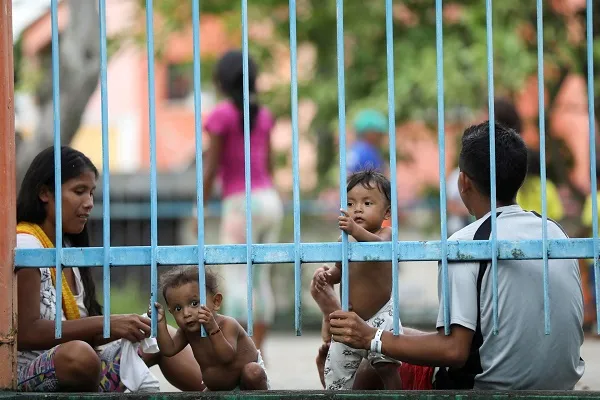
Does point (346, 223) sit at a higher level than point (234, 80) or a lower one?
lower

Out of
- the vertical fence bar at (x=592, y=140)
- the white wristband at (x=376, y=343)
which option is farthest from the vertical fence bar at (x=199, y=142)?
the vertical fence bar at (x=592, y=140)

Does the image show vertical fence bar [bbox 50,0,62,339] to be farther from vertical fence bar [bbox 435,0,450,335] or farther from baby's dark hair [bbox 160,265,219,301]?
vertical fence bar [bbox 435,0,450,335]

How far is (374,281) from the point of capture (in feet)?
14.1

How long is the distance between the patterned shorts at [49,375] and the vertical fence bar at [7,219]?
280 millimetres

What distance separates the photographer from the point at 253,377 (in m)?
4.04

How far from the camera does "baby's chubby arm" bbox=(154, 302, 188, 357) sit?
13.1ft

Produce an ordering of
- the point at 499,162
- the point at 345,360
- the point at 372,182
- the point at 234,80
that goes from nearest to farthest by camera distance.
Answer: the point at 499,162 < the point at 345,360 < the point at 372,182 < the point at 234,80

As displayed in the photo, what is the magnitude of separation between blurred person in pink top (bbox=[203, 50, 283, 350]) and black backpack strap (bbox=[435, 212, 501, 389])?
286cm

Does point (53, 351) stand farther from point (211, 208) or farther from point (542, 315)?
point (211, 208)

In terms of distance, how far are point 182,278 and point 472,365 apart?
1.11m

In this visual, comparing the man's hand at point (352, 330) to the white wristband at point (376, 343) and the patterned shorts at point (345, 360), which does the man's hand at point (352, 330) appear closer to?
the white wristband at point (376, 343)

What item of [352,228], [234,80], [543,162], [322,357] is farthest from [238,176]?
[543,162]

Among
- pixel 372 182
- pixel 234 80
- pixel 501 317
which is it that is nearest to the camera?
pixel 501 317

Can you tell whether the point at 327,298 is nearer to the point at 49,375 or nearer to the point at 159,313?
the point at 159,313
